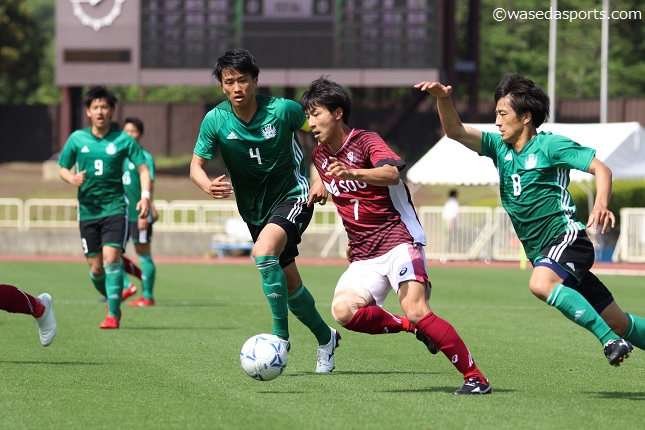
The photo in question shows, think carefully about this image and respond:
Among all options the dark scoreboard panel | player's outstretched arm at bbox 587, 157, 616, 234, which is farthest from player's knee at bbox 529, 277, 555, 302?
the dark scoreboard panel

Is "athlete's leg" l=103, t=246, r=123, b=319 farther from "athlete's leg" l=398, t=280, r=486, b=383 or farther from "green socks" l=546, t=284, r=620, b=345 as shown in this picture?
"green socks" l=546, t=284, r=620, b=345

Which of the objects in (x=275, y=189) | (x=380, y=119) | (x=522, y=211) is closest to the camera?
(x=522, y=211)

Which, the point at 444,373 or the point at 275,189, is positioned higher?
the point at 275,189

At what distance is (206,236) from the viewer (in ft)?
96.8

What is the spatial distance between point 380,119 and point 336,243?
935 inches

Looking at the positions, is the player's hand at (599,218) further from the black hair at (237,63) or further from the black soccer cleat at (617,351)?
the black hair at (237,63)

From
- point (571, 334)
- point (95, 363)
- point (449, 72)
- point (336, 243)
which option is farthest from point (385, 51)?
point (95, 363)

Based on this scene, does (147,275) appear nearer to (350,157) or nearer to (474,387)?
(350,157)

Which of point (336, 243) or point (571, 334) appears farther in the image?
point (336, 243)

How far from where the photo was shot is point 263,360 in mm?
7848

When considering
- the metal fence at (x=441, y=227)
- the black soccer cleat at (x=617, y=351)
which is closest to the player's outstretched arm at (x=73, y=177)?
the black soccer cleat at (x=617, y=351)

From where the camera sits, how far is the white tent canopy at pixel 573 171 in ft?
79.6

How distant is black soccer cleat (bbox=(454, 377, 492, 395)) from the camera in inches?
296

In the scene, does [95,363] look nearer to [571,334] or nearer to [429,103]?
[571,334]
